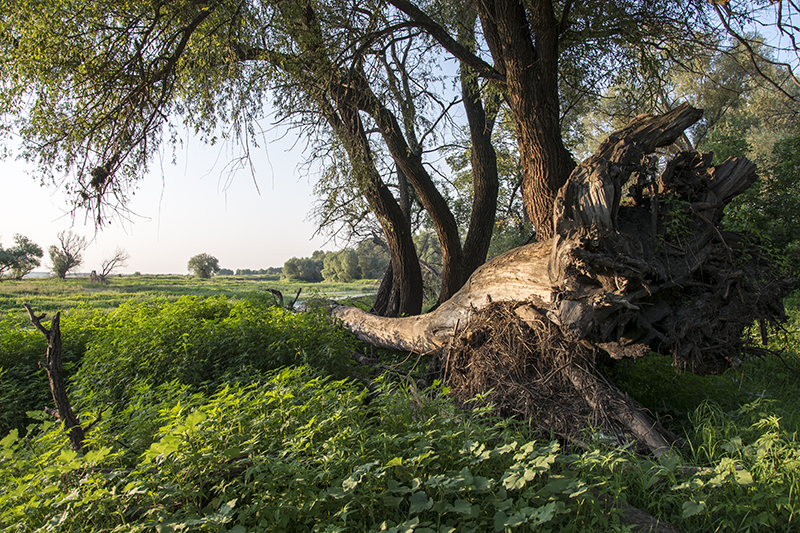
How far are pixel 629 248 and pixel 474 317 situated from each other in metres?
1.62

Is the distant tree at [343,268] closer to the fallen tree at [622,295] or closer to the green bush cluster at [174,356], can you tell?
the green bush cluster at [174,356]

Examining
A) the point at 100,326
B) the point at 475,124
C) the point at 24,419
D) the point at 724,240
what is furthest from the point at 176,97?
the point at 724,240

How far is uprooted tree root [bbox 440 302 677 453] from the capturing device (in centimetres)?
347

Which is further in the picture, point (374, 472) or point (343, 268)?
point (343, 268)

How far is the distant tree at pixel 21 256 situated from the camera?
75.8ft

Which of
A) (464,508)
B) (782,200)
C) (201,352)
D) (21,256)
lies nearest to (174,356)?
(201,352)

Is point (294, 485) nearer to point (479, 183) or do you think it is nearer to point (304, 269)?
point (479, 183)

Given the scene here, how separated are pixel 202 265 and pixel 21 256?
18.0 metres

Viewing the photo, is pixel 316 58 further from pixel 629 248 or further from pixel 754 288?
pixel 754 288

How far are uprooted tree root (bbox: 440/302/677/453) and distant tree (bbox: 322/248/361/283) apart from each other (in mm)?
32954

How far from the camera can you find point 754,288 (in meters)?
3.95

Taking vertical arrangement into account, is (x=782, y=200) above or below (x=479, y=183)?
below

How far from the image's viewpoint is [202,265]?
41812 mm

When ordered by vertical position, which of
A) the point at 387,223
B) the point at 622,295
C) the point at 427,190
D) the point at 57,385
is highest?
the point at 427,190
